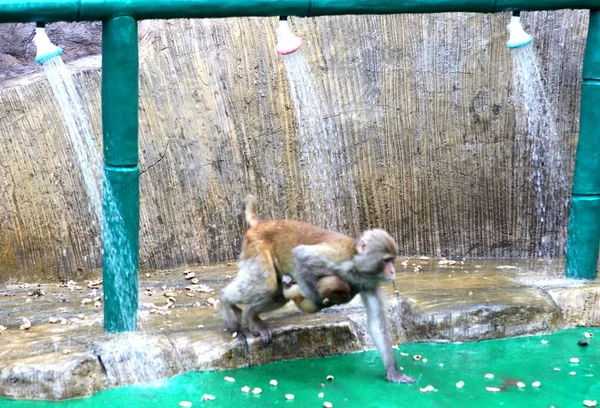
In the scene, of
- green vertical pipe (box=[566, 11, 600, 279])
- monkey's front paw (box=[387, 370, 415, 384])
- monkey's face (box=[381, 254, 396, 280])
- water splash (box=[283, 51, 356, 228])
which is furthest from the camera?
water splash (box=[283, 51, 356, 228])

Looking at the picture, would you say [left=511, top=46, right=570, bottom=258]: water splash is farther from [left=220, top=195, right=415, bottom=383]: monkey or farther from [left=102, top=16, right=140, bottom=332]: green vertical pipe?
[left=102, top=16, right=140, bottom=332]: green vertical pipe

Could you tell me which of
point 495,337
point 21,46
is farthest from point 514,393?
point 21,46

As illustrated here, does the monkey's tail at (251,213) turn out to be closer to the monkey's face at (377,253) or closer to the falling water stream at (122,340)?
the falling water stream at (122,340)

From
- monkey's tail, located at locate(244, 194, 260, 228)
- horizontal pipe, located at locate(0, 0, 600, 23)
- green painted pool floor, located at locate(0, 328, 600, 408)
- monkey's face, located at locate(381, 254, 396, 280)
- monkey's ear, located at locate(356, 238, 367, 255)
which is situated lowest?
green painted pool floor, located at locate(0, 328, 600, 408)

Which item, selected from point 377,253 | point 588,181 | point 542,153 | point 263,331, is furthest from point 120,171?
point 542,153

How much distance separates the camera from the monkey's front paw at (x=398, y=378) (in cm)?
562

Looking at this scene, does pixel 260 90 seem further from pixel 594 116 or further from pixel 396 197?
pixel 594 116

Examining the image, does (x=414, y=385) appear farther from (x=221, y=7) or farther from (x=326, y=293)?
(x=221, y=7)

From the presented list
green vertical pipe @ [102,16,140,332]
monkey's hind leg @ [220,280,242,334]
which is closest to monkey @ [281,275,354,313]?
monkey's hind leg @ [220,280,242,334]

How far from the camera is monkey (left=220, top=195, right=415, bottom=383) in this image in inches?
218

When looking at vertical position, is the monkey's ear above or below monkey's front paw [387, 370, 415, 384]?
above

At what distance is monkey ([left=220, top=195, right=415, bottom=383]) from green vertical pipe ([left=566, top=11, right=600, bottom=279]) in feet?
6.97

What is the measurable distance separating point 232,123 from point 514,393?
3619 mm

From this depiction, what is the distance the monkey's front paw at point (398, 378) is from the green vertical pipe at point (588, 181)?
7.18 feet
